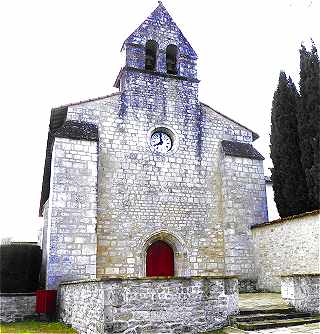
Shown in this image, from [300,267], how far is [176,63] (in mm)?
9103

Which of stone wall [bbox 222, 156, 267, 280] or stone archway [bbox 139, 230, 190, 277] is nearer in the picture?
stone archway [bbox 139, 230, 190, 277]

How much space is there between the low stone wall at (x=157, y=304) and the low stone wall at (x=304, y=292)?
1775 millimetres

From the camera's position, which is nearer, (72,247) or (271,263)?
(72,247)

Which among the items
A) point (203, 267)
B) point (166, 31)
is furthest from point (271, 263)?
point (166, 31)

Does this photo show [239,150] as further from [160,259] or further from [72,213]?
[72,213]

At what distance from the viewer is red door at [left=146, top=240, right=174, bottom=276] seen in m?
13.4

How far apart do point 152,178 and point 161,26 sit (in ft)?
21.2

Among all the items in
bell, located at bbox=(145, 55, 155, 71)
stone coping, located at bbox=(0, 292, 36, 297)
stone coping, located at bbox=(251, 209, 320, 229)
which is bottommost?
stone coping, located at bbox=(0, 292, 36, 297)

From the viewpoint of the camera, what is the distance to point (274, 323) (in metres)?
7.97

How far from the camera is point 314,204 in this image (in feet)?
45.9

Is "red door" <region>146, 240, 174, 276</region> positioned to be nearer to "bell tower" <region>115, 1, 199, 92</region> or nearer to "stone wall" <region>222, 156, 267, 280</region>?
"stone wall" <region>222, 156, 267, 280</region>

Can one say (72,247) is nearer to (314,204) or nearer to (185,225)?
(185,225)

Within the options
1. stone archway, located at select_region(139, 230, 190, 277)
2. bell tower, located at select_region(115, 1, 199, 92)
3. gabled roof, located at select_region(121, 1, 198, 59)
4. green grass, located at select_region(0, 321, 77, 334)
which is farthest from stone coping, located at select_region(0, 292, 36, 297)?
gabled roof, located at select_region(121, 1, 198, 59)

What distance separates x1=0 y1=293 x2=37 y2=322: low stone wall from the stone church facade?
69 cm
